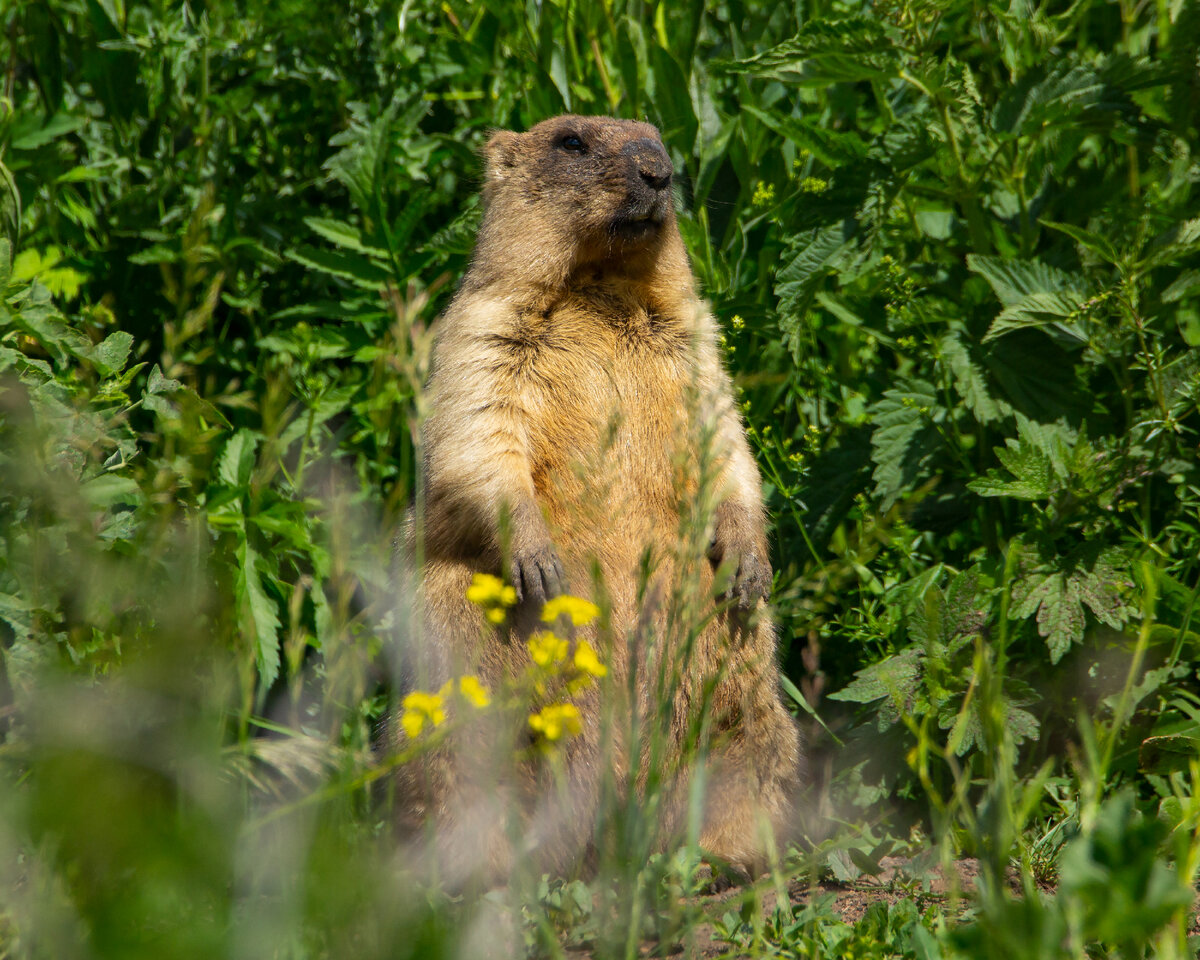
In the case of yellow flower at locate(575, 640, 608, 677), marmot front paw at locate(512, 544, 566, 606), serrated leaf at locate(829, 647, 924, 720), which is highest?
yellow flower at locate(575, 640, 608, 677)

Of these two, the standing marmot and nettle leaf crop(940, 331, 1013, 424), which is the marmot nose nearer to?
the standing marmot

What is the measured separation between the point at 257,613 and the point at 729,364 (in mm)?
2076

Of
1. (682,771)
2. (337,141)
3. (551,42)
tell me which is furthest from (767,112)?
(682,771)

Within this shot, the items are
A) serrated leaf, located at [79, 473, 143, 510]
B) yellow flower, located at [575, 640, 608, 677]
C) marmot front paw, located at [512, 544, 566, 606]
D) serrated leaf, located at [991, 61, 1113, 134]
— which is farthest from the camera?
serrated leaf, located at [991, 61, 1113, 134]

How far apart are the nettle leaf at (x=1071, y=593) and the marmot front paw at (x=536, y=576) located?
1531 mm

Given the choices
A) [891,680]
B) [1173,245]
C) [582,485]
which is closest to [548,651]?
[582,485]

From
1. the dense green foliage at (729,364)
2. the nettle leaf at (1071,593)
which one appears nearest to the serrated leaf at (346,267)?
the dense green foliage at (729,364)

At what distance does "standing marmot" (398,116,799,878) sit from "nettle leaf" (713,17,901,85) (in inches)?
17.8

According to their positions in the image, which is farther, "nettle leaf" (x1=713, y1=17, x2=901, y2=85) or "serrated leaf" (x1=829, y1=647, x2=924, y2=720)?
"nettle leaf" (x1=713, y1=17, x2=901, y2=85)

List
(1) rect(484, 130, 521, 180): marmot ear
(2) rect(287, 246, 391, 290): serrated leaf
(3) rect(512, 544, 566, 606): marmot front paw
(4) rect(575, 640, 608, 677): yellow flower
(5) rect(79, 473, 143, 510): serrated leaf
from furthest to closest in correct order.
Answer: (2) rect(287, 246, 391, 290): serrated leaf → (1) rect(484, 130, 521, 180): marmot ear → (3) rect(512, 544, 566, 606): marmot front paw → (5) rect(79, 473, 143, 510): serrated leaf → (4) rect(575, 640, 608, 677): yellow flower

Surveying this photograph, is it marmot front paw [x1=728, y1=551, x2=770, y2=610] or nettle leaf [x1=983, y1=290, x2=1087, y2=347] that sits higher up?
nettle leaf [x1=983, y1=290, x2=1087, y2=347]

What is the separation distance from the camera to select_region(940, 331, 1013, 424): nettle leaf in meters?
3.99

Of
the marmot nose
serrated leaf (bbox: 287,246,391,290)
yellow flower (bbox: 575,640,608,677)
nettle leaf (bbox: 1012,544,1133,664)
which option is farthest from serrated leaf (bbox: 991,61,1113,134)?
yellow flower (bbox: 575,640,608,677)

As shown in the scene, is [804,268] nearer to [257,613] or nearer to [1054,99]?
[1054,99]
